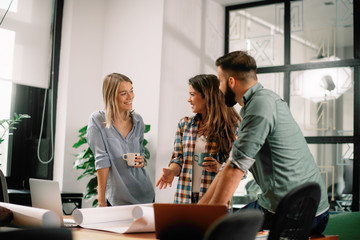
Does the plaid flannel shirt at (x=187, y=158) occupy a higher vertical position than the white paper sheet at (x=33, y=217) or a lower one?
higher

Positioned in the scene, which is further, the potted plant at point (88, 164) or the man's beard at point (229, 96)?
the potted plant at point (88, 164)

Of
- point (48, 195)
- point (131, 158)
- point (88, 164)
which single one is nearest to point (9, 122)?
point (88, 164)

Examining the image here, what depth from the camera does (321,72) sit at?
190 inches

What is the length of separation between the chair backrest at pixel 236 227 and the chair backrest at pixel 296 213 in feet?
0.76

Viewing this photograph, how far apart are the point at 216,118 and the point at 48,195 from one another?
122cm

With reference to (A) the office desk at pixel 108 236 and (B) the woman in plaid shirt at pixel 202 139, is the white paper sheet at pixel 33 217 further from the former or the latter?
(B) the woman in plaid shirt at pixel 202 139

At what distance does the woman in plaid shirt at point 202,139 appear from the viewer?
106 inches

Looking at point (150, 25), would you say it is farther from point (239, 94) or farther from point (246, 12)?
point (239, 94)

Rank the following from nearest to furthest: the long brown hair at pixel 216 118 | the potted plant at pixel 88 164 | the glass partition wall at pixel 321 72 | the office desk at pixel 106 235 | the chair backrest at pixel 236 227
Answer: the chair backrest at pixel 236 227 < the office desk at pixel 106 235 < the long brown hair at pixel 216 118 < the potted plant at pixel 88 164 < the glass partition wall at pixel 321 72

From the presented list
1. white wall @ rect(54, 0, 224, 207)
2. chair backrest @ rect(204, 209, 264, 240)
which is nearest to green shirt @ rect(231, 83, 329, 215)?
chair backrest @ rect(204, 209, 264, 240)

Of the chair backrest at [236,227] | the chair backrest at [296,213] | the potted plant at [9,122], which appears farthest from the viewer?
the potted plant at [9,122]

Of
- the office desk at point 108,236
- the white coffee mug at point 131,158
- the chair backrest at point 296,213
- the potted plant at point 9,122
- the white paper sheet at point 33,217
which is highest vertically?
the potted plant at point 9,122

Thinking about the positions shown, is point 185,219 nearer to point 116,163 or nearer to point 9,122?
point 116,163

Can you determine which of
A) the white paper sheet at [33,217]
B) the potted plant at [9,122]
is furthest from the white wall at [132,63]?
the white paper sheet at [33,217]
